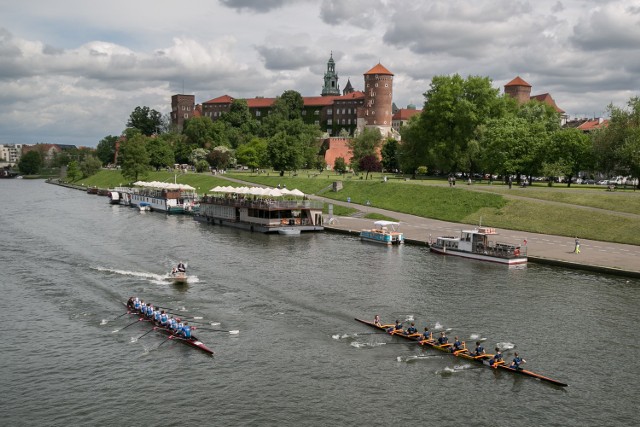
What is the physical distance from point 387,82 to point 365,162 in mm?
65916

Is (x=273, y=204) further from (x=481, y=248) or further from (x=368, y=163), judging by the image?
(x=368, y=163)

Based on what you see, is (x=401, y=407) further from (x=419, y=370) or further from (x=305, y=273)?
(x=305, y=273)

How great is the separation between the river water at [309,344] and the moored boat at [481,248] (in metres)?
1.39

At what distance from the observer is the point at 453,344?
34.5 metres

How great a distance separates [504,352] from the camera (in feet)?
112

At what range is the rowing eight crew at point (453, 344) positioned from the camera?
31891 millimetres

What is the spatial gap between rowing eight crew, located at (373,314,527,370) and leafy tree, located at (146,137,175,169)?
490 feet

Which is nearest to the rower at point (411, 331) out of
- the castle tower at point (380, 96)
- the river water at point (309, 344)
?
the river water at point (309, 344)

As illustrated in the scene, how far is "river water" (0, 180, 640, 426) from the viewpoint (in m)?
27.5

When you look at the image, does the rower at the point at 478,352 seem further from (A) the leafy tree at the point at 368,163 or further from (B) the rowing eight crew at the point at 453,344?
(A) the leafy tree at the point at 368,163

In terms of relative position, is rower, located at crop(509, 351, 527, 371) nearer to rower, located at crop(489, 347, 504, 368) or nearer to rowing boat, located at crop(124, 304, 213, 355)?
rower, located at crop(489, 347, 504, 368)

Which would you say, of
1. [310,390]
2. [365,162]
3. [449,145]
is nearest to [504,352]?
[310,390]

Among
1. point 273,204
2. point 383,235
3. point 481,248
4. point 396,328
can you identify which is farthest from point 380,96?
point 396,328

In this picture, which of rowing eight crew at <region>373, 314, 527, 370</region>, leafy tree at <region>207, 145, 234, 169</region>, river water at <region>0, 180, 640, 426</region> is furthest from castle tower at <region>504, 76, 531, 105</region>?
rowing eight crew at <region>373, 314, 527, 370</region>
